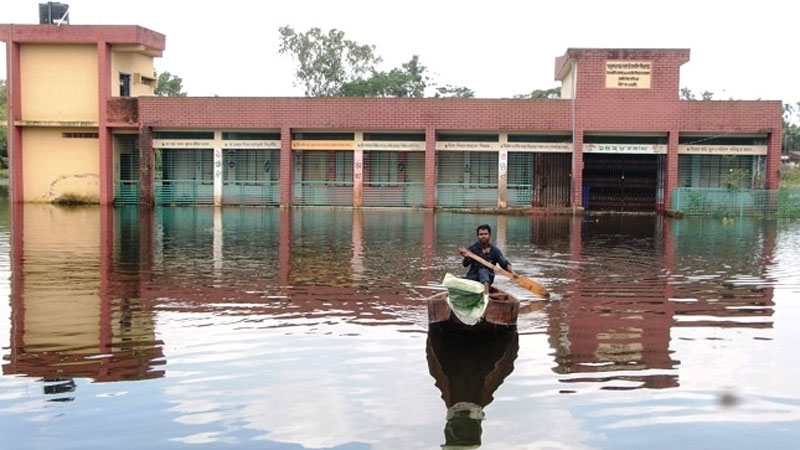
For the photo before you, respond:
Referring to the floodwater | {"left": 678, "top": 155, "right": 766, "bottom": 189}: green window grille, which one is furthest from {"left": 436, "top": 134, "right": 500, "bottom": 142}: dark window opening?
the floodwater

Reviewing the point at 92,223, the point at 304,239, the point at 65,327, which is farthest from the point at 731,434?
the point at 92,223

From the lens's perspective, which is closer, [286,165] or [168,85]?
[286,165]

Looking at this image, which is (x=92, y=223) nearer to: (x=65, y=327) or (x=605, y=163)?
(x=65, y=327)

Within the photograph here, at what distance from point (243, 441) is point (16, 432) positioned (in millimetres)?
1760

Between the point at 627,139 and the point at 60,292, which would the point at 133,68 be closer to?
the point at 627,139

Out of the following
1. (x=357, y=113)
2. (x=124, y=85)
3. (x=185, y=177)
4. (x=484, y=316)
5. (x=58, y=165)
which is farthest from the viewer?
(x=185, y=177)

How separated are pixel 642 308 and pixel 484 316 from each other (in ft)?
12.2

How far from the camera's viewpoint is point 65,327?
11.1 meters

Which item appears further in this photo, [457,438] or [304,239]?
[304,239]

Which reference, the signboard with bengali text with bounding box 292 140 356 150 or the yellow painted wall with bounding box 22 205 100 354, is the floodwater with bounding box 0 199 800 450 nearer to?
the yellow painted wall with bounding box 22 205 100 354

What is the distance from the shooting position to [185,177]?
4244cm

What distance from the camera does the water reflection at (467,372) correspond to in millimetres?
7277

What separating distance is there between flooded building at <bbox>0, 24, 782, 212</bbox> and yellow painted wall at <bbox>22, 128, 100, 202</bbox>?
6 centimetres

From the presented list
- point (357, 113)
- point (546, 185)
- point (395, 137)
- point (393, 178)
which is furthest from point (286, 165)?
point (546, 185)
